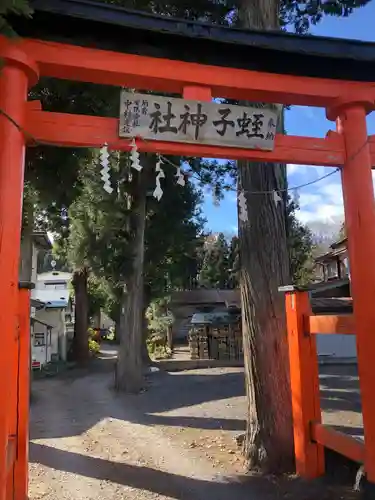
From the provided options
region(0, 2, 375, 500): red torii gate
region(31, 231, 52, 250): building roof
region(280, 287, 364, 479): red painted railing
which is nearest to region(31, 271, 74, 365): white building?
Result: region(31, 231, 52, 250): building roof

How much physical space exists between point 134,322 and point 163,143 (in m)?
10.4

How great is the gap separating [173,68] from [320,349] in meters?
17.9

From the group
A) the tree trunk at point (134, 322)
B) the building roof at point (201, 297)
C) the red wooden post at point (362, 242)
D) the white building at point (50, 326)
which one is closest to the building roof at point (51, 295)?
the white building at point (50, 326)

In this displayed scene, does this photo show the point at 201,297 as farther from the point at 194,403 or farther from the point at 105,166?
the point at 105,166

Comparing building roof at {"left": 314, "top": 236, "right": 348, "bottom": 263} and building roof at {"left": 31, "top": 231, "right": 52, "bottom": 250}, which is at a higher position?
building roof at {"left": 31, "top": 231, "right": 52, "bottom": 250}

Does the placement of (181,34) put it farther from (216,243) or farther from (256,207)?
(216,243)

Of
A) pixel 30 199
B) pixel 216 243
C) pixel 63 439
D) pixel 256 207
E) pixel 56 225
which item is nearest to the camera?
pixel 256 207

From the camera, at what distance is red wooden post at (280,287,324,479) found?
4965 millimetres

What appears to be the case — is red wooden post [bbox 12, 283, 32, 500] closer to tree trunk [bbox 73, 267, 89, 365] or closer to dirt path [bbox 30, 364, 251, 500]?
dirt path [bbox 30, 364, 251, 500]

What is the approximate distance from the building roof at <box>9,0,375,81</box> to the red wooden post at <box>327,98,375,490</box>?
1.44 feet

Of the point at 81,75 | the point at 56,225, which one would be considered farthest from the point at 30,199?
the point at 56,225

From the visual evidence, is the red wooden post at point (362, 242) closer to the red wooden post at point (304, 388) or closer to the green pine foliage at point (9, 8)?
the red wooden post at point (304, 388)

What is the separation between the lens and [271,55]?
164 inches

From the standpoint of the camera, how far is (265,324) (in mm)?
5801
